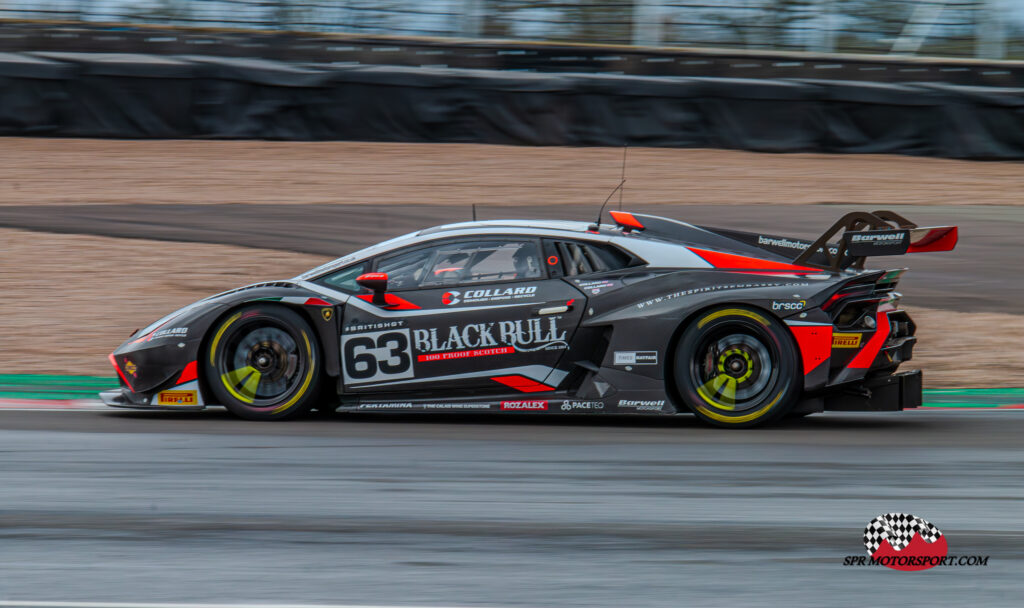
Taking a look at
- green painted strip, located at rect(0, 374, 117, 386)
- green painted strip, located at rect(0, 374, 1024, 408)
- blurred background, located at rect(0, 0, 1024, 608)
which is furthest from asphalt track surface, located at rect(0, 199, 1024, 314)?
green painted strip, located at rect(0, 374, 117, 386)

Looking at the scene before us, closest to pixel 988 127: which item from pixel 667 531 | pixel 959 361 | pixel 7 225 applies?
pixel 959 361

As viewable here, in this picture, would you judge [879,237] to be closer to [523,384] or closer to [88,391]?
[523,384]

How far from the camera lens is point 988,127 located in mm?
17031

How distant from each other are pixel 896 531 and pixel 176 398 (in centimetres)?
422

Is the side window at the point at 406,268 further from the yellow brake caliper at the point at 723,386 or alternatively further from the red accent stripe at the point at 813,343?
the red accent stripe at the point at 813,343

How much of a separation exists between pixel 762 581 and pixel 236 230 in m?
9.99

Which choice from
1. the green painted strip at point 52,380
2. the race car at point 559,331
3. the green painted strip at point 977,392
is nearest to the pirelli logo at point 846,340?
the race car at point 559,331

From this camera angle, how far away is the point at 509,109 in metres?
17.0

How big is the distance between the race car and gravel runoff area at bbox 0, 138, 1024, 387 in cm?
331

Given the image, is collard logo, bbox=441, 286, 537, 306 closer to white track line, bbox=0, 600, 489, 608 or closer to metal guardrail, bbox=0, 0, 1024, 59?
white track line, bbox=0, 600, 489, 608

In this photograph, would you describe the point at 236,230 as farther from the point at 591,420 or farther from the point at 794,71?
the point at 794,71

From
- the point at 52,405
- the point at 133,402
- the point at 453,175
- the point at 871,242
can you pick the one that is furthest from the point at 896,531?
the point at 453,175

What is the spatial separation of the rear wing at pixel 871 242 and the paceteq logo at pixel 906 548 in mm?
2120

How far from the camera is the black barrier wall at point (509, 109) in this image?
16.5 m
